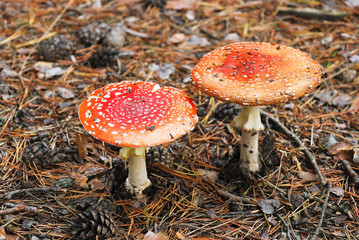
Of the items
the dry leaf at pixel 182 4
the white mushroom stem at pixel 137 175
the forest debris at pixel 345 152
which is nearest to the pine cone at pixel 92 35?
the dry leaf at pixel 182 4

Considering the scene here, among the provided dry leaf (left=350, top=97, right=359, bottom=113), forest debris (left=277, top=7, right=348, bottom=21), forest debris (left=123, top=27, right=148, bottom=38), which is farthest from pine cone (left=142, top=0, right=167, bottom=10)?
dry leaf (left=350, top=97, right=359, bottom=113)

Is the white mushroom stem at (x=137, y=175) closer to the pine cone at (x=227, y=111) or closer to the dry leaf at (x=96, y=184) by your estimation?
the dry leaf at (x=96, y=184)

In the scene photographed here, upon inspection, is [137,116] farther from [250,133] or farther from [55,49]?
[55,49]

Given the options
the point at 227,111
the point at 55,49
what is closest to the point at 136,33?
the point at 55,49

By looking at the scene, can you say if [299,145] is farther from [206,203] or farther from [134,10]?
[134,10]

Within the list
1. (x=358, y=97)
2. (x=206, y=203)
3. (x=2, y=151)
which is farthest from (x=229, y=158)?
(x=2, y=151)

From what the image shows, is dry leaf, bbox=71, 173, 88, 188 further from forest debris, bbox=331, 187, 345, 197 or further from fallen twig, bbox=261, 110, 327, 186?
forest debris, bbox=331, 187, 345, 197
